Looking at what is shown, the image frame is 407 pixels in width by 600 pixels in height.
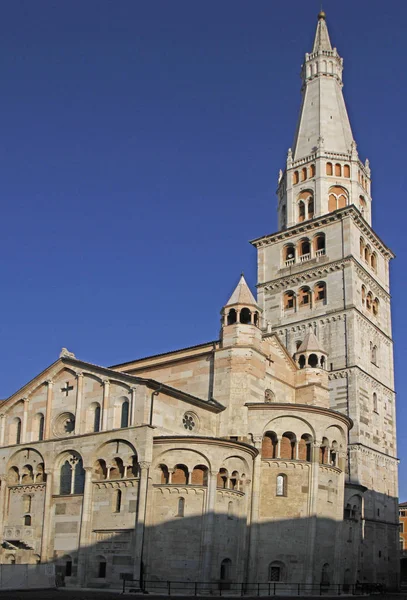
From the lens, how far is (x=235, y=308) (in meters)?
45.7

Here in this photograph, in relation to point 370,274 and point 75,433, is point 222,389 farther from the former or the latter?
point 370,274

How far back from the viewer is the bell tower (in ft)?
177

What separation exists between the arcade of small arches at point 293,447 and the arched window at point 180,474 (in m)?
5.82

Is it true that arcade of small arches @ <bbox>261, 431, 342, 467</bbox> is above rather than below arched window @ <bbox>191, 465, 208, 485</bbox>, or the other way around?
above

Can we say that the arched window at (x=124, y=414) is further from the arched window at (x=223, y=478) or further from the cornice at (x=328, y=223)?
the cornice at (x=328, y=223)

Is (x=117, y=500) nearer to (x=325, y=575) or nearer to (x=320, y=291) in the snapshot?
(x=325, y=575)

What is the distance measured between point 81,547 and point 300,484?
1284 cm

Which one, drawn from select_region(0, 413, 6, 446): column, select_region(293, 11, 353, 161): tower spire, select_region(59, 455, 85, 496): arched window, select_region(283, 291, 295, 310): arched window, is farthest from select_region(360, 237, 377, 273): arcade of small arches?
select_region(0, 413, 6, 446): column

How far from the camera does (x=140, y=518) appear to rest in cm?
3684

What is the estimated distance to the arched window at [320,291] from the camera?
59938 millimetres

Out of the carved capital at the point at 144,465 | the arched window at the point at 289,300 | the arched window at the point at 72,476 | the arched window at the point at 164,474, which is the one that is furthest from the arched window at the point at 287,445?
the arched window at the point at 289,300

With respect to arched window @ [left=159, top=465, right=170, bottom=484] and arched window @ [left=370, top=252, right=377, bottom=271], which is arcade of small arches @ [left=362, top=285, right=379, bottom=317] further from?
arched window @ [left=159, top=465, right=170, bottom=484]

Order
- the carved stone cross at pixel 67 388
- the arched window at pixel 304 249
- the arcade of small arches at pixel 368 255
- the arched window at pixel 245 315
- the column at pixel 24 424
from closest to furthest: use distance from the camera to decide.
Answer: the carved stone cross at pixel 67 388, the column at pixel 24 424, the arched window at pixel 245 315, the arcade of small arches at pixel 368 255, the arched window at pixel 304 249

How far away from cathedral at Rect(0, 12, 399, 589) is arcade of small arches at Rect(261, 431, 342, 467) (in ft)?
0.27
